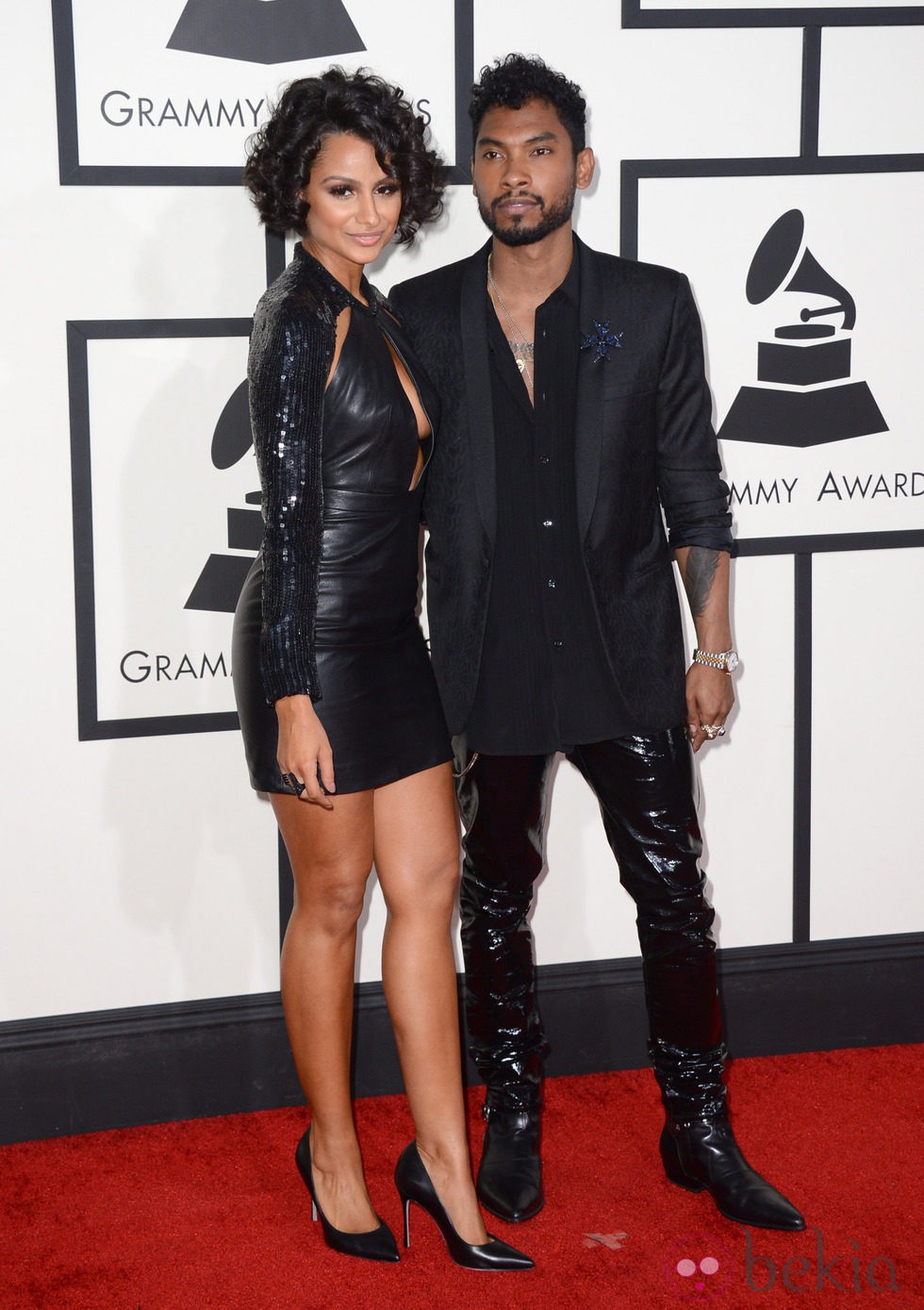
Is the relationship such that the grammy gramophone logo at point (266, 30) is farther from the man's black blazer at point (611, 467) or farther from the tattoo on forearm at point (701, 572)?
the tattoo on forearm at point (701, 572)

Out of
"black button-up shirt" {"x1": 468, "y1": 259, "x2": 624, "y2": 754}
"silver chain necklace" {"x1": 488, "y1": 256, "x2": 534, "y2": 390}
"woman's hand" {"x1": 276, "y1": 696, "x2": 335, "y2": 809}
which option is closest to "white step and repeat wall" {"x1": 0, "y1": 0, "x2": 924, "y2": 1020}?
"silver chain necklace" {"x1": 488, "y1": 256, "x2": 534, "y2": 390}

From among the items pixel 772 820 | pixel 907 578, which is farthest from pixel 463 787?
pixel 907 578

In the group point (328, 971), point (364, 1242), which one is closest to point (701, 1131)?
point (364, 1242)

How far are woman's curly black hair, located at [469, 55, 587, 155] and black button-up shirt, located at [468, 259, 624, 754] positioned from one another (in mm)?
253

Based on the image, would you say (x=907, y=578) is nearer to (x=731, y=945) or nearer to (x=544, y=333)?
(x=731, y=945)

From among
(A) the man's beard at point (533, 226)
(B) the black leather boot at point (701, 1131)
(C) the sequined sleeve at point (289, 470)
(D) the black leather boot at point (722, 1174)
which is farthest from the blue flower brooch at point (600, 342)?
(D) the black leather boot at point (722, 1174)

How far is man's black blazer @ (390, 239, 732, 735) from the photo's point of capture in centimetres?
245

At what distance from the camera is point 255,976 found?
122 inches

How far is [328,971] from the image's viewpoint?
7.86ft

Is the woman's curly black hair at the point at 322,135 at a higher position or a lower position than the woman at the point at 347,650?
higher

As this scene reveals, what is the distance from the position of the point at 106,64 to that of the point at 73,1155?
2.14 meters

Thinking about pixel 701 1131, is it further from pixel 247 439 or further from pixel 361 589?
pixel 247 439

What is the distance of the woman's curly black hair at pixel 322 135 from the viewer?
7.37 ft

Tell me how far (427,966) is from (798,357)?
5.14ft
